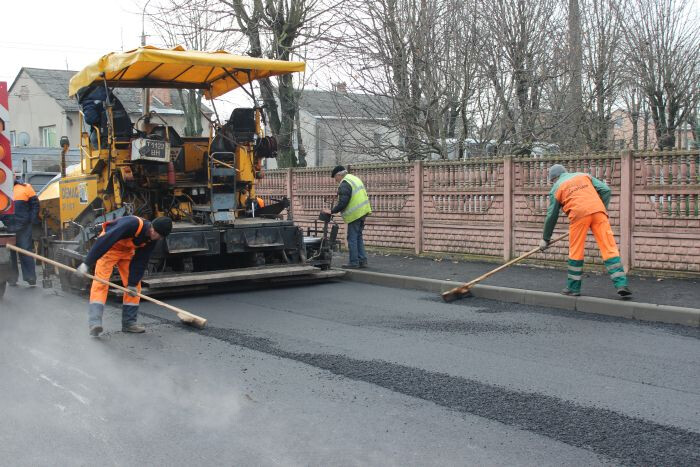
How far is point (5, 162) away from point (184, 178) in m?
2.30

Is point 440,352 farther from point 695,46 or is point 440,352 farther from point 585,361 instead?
point 695,46

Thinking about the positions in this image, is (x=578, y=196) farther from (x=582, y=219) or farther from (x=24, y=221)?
(x=24, y=221)

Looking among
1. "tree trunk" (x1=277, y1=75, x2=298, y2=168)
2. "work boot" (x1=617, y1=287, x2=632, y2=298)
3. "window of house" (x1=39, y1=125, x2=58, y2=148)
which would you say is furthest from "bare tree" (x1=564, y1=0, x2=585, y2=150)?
"window of house" (x1=39, y1=125, x2=58, y2=148)

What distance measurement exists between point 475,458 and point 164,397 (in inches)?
87.0

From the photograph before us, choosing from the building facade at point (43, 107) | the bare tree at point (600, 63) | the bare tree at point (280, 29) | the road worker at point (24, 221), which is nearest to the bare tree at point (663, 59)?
the bare tree at point (600, 63)

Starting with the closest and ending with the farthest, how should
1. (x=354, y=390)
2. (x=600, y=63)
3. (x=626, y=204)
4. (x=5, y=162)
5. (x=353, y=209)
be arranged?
1. (x=354, y=390)
2. (x=5, y=162)
3. (x=626, y=204)
4. (x=353, y=209)
5. (x=600, y=63)

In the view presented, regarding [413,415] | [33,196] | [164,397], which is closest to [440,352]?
[413,415]

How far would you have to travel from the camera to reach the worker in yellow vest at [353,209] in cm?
1142

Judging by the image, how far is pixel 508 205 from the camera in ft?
37.2

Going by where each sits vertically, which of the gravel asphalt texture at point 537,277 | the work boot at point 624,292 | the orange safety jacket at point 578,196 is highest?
the orange safety jacket at point 578,196

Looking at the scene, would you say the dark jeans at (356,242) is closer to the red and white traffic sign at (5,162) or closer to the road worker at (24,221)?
the road worker at (24,221)

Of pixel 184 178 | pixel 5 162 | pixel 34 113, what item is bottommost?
pixel 184 178

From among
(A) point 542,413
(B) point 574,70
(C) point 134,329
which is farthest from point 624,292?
(B) point 574,70

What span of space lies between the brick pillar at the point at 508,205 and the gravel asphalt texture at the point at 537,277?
0.31 metres
